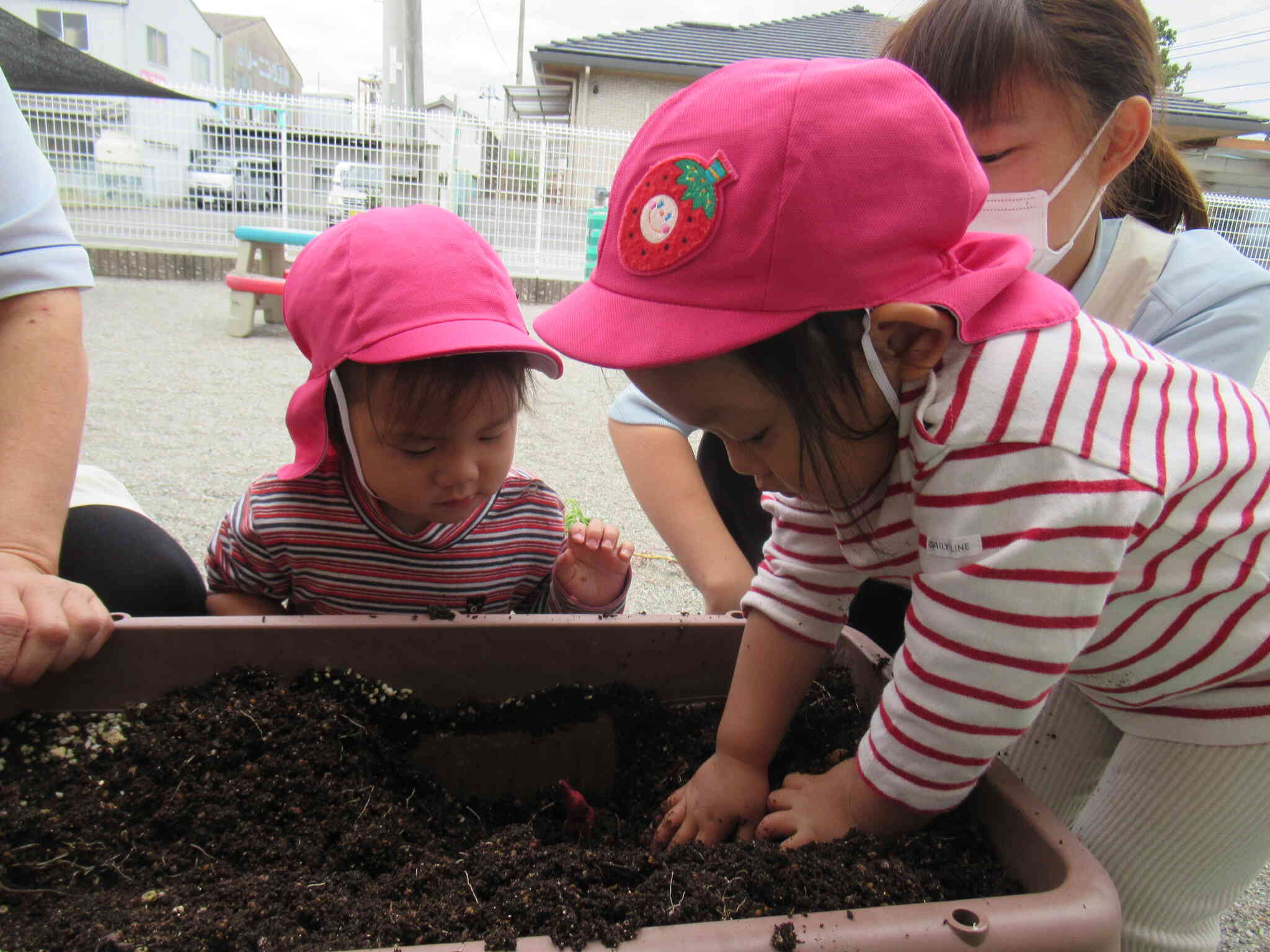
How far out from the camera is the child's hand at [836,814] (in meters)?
0.81

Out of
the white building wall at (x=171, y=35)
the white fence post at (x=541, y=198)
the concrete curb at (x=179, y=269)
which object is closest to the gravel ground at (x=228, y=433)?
the concrete curb at (x=179, y=269)

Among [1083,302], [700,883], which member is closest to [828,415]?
[700,883]

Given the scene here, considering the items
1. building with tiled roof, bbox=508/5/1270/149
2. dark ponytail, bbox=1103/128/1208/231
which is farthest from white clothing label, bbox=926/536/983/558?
building with tiled roof, bbox=508/5/1270/149

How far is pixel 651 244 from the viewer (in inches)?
28.0

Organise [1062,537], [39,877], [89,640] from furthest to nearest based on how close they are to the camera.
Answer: [89,640], [39,877], [1062,537]

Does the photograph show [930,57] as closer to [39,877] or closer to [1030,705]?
[1030,705]

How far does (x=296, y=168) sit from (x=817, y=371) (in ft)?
25.9

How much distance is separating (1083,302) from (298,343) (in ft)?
3.75

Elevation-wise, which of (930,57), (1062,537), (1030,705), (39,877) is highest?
(930,57)

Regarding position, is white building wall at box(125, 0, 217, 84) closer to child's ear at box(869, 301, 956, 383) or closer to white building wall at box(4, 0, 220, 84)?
white building wall at box(4, 0, 220, 84)

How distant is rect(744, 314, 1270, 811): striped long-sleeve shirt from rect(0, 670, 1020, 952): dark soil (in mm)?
152

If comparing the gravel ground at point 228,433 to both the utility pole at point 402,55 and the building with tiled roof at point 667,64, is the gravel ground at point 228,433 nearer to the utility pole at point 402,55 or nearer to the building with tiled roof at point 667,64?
the utility pole at point 402,55

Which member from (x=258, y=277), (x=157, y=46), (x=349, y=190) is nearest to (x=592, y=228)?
(x=349, y=190)

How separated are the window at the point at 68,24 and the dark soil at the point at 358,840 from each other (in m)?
26.7
